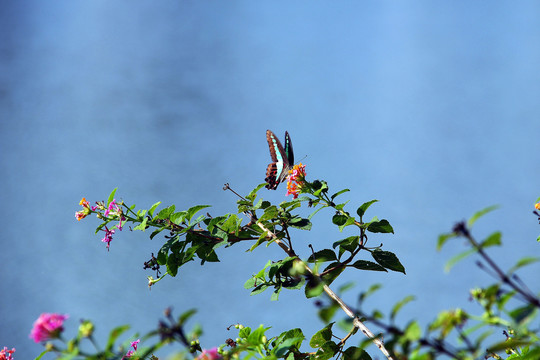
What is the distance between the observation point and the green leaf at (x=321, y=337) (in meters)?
2.10

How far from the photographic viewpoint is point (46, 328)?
41.4 inches

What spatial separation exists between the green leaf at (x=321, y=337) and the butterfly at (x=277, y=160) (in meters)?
1.04

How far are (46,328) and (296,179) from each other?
157 centimetres

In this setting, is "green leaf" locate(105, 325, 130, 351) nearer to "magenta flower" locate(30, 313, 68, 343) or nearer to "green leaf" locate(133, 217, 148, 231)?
"magenta flower" locate(30, 313, 68, 343)

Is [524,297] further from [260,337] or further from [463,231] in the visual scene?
[260,337]

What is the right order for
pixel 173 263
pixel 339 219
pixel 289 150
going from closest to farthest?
pixel 339 219, pixel 173 263, pixel 289 150

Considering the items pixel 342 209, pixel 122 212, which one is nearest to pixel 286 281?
pixel 342 209

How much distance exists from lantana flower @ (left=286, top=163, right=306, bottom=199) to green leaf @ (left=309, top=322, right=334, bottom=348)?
2.26ft

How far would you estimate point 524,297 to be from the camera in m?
0.84

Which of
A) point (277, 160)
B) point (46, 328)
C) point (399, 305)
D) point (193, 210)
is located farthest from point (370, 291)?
point (277, 160)

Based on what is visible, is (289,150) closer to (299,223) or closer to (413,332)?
(299,223)

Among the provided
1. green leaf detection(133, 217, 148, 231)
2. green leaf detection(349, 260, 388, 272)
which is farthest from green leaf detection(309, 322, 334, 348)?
green leaf detection(133, 217, 148, 231)

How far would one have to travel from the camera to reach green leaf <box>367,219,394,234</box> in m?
2.29

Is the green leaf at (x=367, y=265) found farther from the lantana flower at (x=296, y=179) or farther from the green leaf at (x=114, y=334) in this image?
the green leaf at (x=114, y=334)
